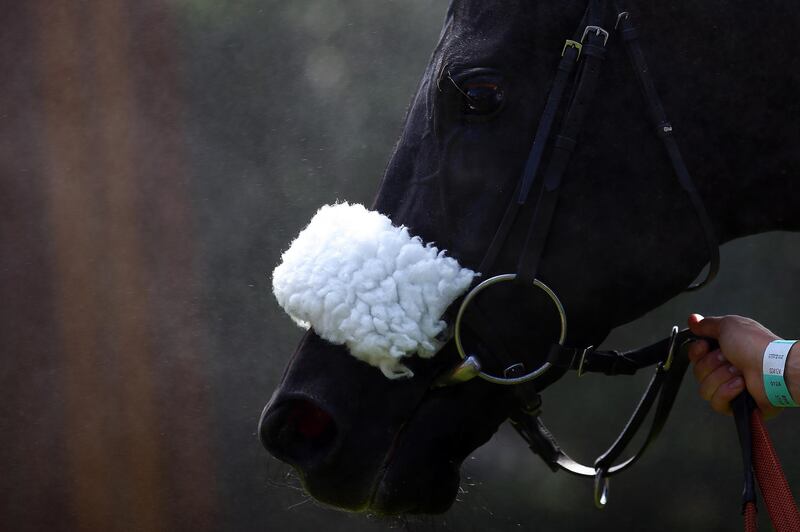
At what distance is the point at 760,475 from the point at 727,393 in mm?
142

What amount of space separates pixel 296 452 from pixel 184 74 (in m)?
1.84

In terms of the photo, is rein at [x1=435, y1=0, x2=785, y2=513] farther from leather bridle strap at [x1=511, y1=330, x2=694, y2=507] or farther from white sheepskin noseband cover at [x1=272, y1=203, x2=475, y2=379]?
leather bridle strap at [x1=511, y1=330, x2=694, y2=507]

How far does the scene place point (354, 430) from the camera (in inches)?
52.0

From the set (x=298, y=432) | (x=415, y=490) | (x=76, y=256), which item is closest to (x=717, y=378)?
(x=415, y=490)

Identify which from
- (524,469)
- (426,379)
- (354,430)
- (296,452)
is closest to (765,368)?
(426,379)

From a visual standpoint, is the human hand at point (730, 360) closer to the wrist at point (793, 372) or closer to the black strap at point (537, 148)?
the wrist at point (793, 372)

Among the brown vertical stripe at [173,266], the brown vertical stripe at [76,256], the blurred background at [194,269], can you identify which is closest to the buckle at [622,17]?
the blurred background at [194,269]

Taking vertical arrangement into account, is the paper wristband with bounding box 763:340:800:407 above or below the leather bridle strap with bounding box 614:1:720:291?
below

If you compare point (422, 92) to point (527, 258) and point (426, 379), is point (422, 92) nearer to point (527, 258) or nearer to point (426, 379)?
point (527, 258)

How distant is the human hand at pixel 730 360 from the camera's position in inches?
51.8

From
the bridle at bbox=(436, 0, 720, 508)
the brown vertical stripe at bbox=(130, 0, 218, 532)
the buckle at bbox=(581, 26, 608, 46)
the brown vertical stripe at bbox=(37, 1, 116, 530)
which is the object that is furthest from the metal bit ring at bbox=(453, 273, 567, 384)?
the brown vertical stripe at bbox=(37, 1, 116, 530)

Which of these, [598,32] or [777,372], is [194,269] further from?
[777,372]

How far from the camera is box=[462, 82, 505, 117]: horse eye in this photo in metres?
1.30

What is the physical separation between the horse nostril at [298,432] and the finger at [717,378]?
657 millimetres
